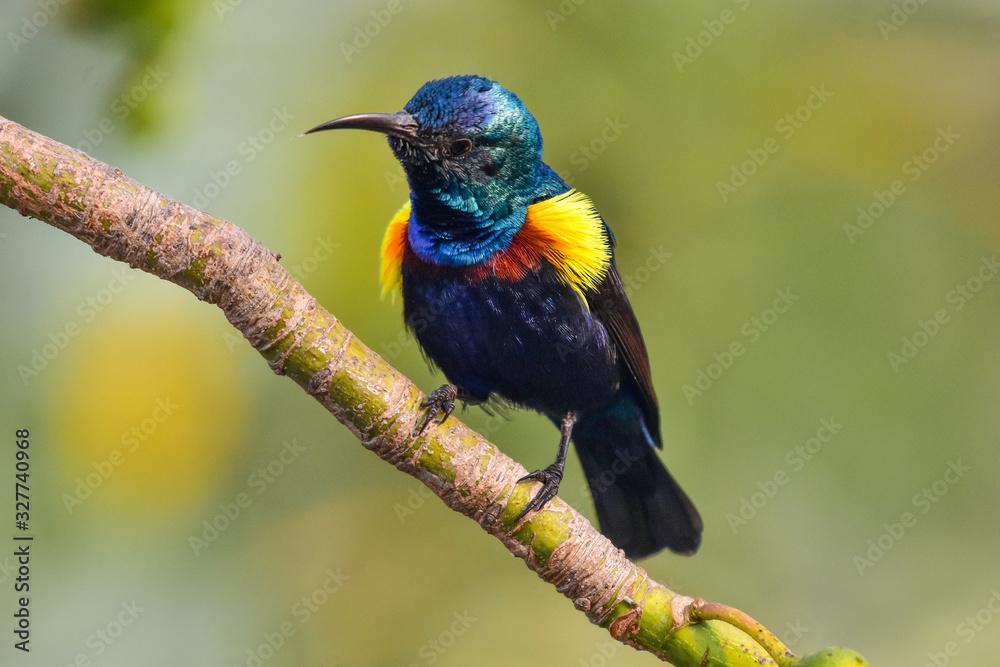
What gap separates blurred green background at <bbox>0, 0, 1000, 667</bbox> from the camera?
12.3 ft

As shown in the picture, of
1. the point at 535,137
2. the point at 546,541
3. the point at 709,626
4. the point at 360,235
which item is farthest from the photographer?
the point at 360,235

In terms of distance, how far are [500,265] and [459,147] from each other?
47 centimetres

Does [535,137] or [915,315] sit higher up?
[915,315]

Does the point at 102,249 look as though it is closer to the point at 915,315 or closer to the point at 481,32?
the point at 481,32

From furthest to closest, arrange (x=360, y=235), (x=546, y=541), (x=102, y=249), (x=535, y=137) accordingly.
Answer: (x=360, y=235)
(x=535, y=137)
(x=546, y=541)
(x=102, y=249)

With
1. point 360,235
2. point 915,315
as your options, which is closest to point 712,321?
point 915,315

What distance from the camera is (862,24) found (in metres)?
4.74

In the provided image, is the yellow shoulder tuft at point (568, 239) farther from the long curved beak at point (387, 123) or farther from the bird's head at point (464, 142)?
the long curved beak at point (387, 123)

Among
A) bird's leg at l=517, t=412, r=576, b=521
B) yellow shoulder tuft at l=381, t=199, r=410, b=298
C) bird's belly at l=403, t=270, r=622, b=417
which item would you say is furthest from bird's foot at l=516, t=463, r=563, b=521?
yellow shoulder tuft at l=381, t=199, r=410, b=298

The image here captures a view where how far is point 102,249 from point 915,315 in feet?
13.1

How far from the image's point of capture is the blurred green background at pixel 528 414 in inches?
148

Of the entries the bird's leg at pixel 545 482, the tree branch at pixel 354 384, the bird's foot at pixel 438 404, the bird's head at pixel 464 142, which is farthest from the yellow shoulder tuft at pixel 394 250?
the tree branch at pixel 354 384

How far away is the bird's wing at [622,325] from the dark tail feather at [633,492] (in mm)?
240

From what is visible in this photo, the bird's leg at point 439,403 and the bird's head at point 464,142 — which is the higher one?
the bird's head at point 464,142
